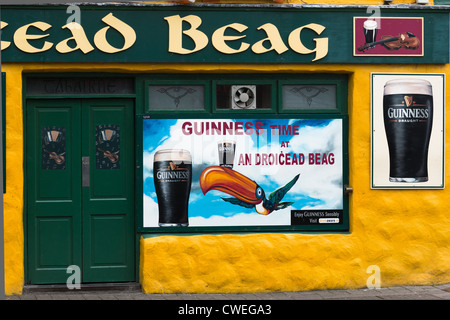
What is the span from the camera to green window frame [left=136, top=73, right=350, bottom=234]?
24.3 feet

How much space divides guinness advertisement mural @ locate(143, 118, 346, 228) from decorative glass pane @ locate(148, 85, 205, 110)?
185 mm

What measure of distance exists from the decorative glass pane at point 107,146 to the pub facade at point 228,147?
0.02 meters

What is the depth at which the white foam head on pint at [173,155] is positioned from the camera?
24.3 feet

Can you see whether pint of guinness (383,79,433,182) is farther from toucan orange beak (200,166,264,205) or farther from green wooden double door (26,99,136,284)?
green wooden double door (26,99,136,284)

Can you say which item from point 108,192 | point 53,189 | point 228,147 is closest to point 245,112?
point 228,147

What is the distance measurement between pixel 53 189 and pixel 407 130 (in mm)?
4415

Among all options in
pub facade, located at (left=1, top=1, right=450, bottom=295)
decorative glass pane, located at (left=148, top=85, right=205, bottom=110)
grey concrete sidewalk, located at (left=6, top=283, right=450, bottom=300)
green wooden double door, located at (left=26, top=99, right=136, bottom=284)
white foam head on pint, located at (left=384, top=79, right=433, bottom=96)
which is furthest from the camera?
white foam head on pint, located at (left=384, top=79, right=433, bottom=96)

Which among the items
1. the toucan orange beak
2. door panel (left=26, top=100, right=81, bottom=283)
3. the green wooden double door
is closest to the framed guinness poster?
the toucan orange beak

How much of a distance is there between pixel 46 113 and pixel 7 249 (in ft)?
5.51

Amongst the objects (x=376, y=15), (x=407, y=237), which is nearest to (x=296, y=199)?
(x=407, y=237)

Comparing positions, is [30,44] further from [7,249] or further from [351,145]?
[351,145]

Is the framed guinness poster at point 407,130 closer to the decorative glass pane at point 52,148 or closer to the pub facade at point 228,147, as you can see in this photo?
the pub facade at point 228,147

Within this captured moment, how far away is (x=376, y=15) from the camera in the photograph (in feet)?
24.6

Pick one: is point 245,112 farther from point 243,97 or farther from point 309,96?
point 309,96
